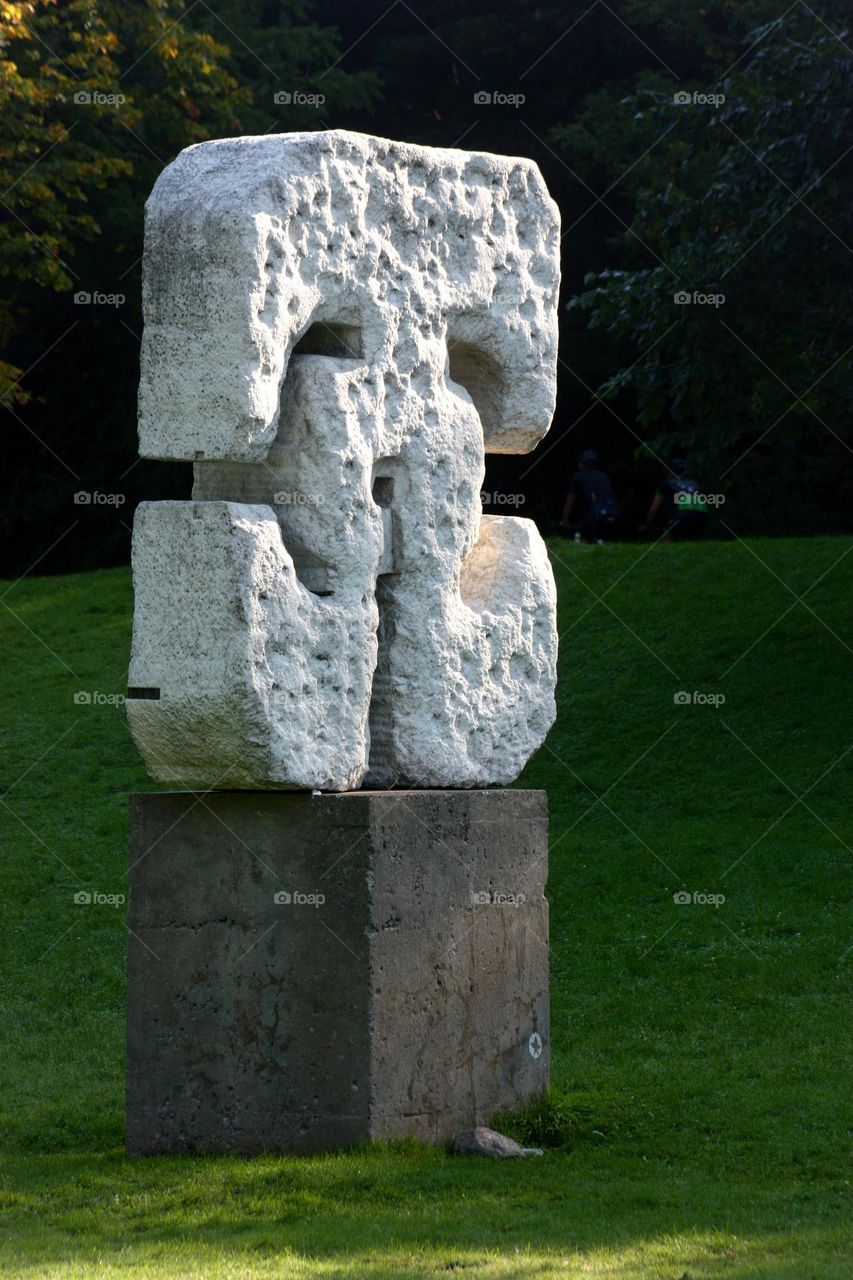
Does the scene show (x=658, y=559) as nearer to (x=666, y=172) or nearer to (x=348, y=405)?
(x=666, y=172)

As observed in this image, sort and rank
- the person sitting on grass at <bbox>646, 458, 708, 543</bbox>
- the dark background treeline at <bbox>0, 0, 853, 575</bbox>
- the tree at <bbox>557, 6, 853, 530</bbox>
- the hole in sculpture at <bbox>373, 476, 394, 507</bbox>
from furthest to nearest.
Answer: the person sitting on grass at <bbox>646, 458, 708, 543</bbox>, the dark background treeline at <bbox>0, 0, 853, 575</bbox>, the tree at <bbox>557, 6, 853, 530</bbox>, the hole in sculpture at <bbox>373, 476, 394, 507</bbox>

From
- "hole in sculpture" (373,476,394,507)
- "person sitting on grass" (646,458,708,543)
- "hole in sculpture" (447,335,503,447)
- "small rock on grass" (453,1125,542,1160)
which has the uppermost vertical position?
"person sitting on grass" (646,458,708,543)

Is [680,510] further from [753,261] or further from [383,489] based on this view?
[383,489]

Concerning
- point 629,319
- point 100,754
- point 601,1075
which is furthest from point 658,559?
point 601,1075

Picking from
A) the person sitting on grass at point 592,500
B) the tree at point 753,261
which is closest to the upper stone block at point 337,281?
the tree at point 753,261

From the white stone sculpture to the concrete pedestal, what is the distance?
8.2 inches

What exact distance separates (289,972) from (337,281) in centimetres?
223

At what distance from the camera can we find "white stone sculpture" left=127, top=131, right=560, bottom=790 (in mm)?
5684

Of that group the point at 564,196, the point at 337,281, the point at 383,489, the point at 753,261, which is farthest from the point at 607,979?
the point at 564,196

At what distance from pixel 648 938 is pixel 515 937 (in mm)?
3125

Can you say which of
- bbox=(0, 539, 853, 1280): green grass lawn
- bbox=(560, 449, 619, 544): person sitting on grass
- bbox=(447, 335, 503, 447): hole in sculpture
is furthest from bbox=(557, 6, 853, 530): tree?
bbox=(447, 335, 503, 447): hole in sculpture

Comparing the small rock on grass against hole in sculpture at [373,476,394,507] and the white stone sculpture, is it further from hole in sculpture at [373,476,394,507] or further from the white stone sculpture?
hole in sculpture at [373,476,394,507]

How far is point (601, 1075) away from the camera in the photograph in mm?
7316

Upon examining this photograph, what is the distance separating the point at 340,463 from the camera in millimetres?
5996
